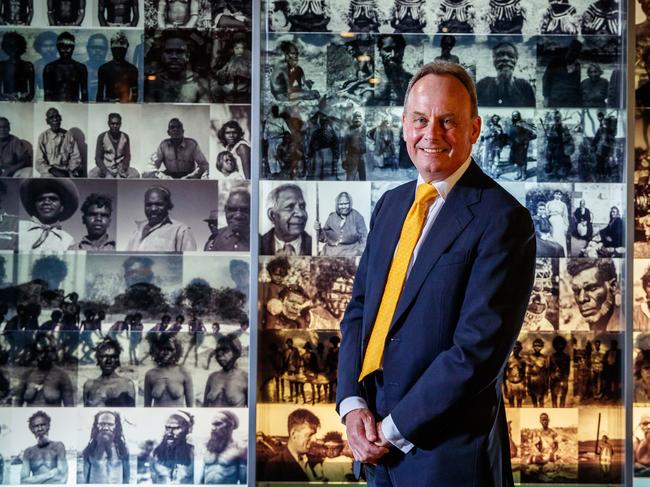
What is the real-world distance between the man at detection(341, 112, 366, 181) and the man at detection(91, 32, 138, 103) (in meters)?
1.05

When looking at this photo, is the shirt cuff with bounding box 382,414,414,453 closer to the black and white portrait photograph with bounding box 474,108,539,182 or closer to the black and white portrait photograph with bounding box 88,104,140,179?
the black and white portrait photograph with bounding box 474,108,539,182

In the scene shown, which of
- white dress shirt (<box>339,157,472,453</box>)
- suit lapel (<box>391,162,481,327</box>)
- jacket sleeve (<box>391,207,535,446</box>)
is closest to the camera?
jacket sleeve (<box>391,207,535,446</box>)

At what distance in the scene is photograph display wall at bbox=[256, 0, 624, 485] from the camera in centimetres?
351

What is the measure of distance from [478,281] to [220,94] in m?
2.04

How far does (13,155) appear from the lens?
354 cm

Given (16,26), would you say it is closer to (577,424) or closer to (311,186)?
(311,186)

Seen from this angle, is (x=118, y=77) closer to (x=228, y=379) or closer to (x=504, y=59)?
(x=228, y=379)

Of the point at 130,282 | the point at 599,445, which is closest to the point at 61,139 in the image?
the point at 130,282

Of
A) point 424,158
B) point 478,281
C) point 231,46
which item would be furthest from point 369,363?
point 231,46

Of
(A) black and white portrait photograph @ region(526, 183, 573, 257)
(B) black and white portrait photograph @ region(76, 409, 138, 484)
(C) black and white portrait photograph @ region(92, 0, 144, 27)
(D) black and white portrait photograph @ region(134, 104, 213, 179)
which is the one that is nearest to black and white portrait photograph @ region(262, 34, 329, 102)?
(D) black and white portrait photograph @ region(134, 104, 213, 179)

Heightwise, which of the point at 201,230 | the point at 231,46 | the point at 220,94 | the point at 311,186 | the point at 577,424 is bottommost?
the point at 577,424

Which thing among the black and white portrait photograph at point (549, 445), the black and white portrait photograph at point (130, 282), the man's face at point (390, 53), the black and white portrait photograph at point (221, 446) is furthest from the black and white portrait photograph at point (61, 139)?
the black and white portrait photograph at point (549, 445)

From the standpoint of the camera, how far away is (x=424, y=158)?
205 centimetres

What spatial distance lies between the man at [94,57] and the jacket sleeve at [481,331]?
2.35 metres
